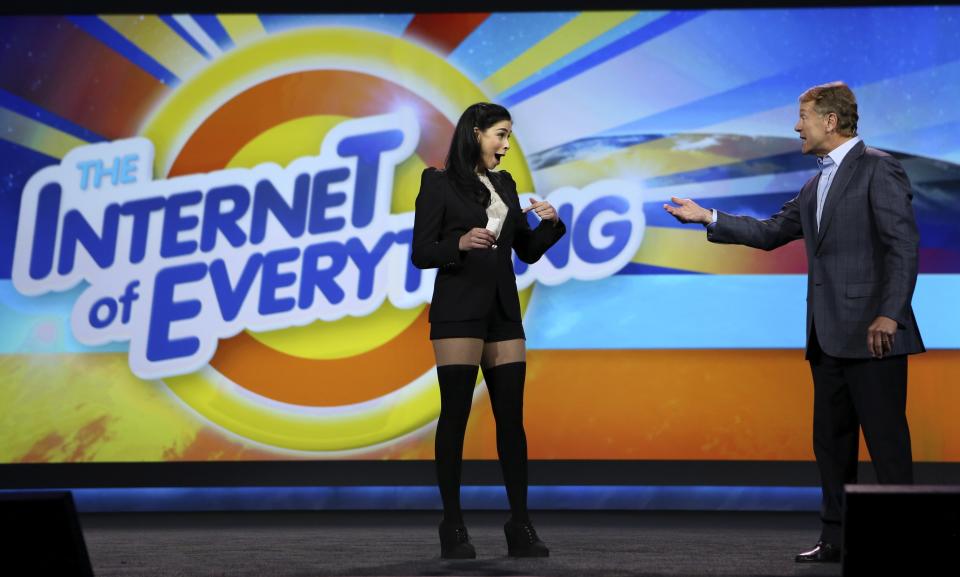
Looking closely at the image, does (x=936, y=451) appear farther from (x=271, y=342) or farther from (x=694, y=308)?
(x=271, y=342)

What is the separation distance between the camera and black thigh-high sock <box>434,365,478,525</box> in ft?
10.3

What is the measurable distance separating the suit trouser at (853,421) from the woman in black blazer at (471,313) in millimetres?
817

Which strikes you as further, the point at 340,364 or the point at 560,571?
the point at 340,364

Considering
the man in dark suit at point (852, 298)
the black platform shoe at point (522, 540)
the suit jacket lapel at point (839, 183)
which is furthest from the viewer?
the black platform shoe at point (522, 540)

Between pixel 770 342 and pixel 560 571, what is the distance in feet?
7.29

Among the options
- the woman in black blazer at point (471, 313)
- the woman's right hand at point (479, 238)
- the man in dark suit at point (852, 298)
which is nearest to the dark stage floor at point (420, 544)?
the woman in black blazer at point (471, 313)

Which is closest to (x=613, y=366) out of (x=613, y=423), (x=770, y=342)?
(x=613, y=423)

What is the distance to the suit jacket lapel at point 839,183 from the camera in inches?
119

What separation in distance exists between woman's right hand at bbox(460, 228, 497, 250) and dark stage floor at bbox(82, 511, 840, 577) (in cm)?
87

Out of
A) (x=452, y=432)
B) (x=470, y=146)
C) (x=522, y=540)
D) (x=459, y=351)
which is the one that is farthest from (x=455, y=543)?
(x=470, y=146)

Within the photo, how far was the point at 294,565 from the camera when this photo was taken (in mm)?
3191

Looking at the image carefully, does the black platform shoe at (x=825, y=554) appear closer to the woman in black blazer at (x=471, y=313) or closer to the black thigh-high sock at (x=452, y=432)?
the woman in black blazer at (x=471, y=313)

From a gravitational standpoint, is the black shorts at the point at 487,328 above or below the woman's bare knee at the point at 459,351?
above

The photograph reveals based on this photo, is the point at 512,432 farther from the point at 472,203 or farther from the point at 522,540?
the point at 472,203
